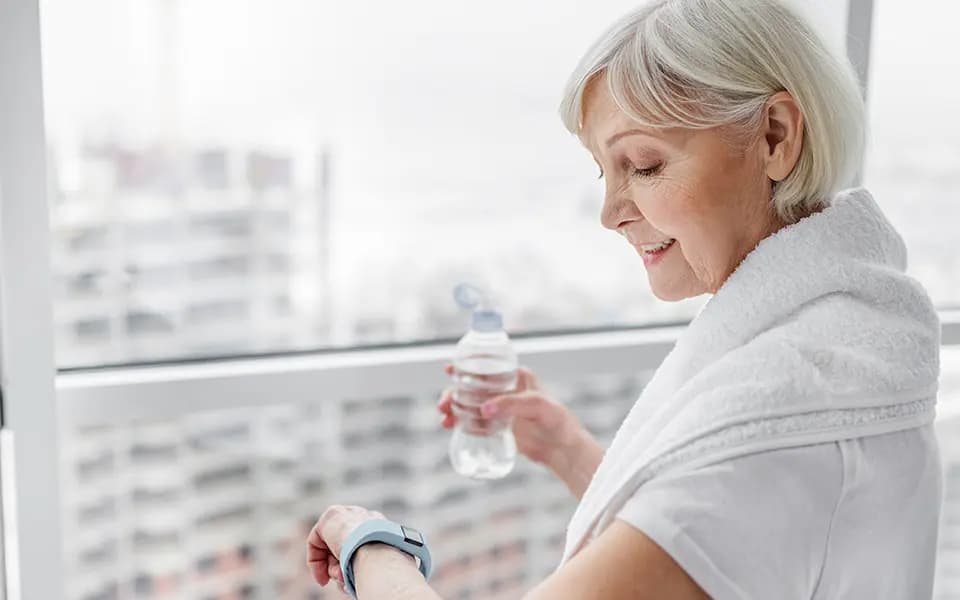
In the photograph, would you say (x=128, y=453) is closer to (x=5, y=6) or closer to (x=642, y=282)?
(x=5, y=6)

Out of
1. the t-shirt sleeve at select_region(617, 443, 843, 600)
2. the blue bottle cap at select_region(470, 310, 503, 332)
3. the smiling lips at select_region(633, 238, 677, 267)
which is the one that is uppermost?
the smiling lips at select_region(633, 238, 677, 267)

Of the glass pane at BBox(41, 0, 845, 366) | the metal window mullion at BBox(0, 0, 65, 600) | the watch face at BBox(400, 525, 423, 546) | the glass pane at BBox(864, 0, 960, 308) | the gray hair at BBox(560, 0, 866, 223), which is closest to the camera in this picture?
Answer: the gray hair at BBox(560, 0, 866, 223)

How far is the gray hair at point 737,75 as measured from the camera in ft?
3.36

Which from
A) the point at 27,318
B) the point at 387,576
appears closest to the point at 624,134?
the point at 387,576

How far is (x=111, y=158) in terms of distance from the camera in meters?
1.44

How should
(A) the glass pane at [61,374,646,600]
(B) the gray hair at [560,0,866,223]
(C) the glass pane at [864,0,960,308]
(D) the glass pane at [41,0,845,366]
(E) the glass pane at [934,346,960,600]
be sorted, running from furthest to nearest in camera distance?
1. (E) the glass pane at [934,346,960,600]
2. (C) the glass pane at [864,0,960,308]
3. (A) the glass pane at [61,374,646,600]
4. (D) the glass pane at [41,0,845,366]
5. (B) the gray hair at [560,0,866,223]

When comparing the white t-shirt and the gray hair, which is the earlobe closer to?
the gray hair

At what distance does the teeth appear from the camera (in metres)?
1.16

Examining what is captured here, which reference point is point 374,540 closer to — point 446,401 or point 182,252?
point 446,401

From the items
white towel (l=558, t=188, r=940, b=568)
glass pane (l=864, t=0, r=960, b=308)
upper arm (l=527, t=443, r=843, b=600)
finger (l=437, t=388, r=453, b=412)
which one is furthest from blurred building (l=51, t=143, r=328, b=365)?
glass pane (l=864, t=0, r=960, b=308)

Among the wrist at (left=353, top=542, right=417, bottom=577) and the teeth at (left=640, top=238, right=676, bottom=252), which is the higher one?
the teeth at (left=640, top=238, right=676, bottom=252)

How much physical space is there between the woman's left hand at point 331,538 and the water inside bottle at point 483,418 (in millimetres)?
338

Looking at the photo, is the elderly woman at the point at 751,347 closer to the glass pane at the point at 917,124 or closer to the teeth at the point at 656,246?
the teeth at the point at 656,246

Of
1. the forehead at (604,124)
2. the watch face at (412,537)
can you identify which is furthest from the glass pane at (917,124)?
the watch face at (412,537)
